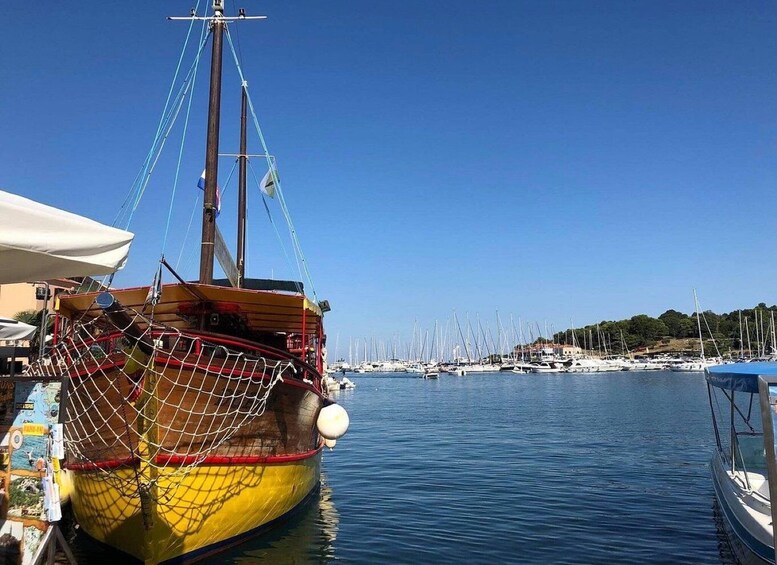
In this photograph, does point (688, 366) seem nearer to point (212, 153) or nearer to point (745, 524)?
point (745, 524)

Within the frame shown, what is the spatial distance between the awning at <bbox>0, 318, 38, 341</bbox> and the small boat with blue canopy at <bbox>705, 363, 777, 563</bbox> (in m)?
11.2

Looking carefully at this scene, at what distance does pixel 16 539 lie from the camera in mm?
5691

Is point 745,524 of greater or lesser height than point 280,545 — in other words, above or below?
above

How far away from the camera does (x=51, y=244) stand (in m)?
4.75

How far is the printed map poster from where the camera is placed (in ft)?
18.8

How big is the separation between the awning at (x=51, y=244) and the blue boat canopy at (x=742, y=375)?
7.98 m

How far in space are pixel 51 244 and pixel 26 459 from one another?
2481mm

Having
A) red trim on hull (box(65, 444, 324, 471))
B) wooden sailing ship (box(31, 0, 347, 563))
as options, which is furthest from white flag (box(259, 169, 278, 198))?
red trim on hull (box(65, 444, 324, 471))

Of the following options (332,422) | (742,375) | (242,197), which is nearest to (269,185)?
(242,197)

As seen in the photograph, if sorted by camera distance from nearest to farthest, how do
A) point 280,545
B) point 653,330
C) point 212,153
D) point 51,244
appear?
point 51,244 → point 280,545 → point 212,153 → point 653,330

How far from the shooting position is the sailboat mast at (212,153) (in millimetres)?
10625

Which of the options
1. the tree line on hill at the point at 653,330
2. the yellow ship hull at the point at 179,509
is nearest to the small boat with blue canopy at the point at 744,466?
the yellow ship hull at the point at 179,509

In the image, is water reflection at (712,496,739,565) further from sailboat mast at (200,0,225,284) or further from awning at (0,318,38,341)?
awning at (0,318,38,341)

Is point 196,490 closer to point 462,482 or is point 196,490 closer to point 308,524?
point 308,524
